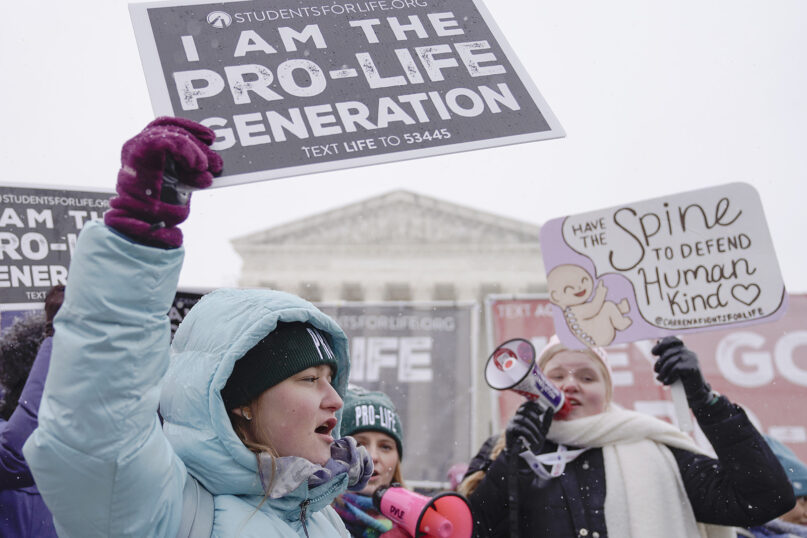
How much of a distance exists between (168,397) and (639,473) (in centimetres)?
184

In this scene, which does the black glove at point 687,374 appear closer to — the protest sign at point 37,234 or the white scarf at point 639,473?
the white scarf at point 639,473

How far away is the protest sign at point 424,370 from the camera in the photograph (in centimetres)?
876

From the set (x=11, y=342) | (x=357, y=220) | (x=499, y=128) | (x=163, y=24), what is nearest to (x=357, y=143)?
(x=499, y=128)

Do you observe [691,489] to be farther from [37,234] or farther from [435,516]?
[37,234]

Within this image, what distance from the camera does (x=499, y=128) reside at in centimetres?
161

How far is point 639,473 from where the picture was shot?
2.54 m

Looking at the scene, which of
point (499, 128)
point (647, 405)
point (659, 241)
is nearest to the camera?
point (499, 128)

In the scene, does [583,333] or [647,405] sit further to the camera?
[647,405]

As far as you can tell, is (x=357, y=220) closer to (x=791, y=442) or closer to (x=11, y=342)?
(x=791, y=442)

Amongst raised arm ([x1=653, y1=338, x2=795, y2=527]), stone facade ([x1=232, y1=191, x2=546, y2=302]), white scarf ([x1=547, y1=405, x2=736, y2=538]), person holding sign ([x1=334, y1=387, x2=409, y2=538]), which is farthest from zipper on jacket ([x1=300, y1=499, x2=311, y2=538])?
stone facade ([x1=232, y1=191, x2=546, y2=302])

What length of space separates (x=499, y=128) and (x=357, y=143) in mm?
351

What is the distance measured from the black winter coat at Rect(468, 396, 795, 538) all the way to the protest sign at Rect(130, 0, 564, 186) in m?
1.44

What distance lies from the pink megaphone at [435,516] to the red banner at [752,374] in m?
6.05

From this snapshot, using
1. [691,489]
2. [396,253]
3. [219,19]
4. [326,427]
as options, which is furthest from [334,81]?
[396,253]
